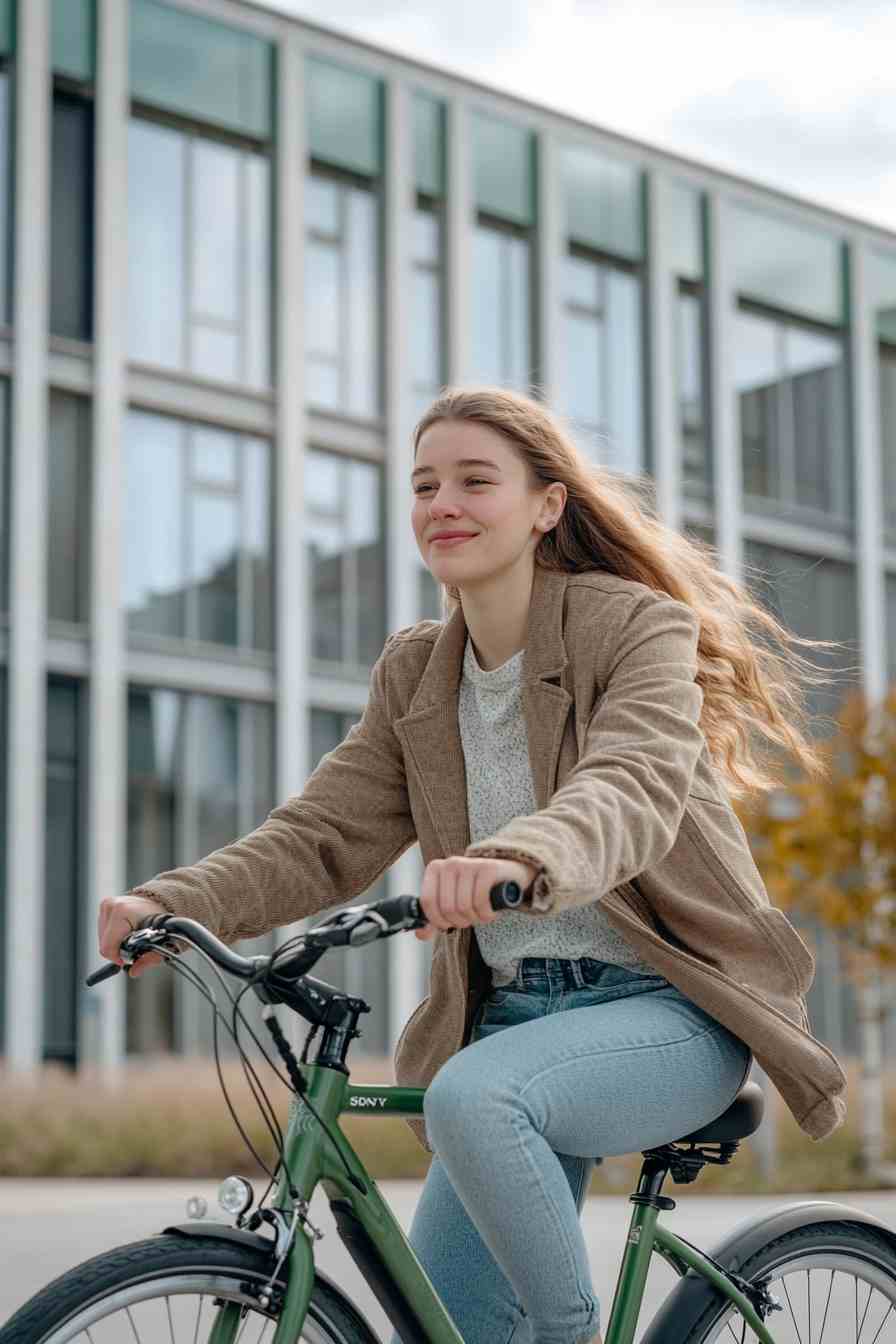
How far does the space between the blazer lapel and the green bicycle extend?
1.49 ft

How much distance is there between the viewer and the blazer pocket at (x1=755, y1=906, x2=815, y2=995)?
280 centimetres

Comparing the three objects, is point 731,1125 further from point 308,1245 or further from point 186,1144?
point 186,1144

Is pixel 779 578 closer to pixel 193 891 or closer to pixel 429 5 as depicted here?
pixel 193 891

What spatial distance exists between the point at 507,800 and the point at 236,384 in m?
16.7

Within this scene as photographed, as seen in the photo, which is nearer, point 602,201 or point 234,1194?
point 234,1194

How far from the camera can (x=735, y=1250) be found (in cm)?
309

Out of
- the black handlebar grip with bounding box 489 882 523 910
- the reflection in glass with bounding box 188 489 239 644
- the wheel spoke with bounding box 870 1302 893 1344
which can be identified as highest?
the reflection in glass with bounding box 188 489 239 644

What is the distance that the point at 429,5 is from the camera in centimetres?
2022

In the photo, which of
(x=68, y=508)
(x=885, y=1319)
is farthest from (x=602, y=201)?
(x=885, y=1319)

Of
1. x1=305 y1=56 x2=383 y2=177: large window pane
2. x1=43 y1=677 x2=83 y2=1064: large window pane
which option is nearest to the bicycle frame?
x1=43 y1=677 x2=83 y2=1064: large window pane

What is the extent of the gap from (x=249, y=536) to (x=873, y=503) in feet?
31.9

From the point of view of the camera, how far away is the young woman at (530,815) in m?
2.58

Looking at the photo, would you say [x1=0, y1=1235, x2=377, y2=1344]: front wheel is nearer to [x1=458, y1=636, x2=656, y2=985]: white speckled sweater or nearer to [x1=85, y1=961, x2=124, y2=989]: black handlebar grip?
[x1=85, y1=961, x2=124, y2=989]: black handlebar grip

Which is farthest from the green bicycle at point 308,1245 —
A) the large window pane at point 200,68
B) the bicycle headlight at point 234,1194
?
the large window pane at point 200,68
